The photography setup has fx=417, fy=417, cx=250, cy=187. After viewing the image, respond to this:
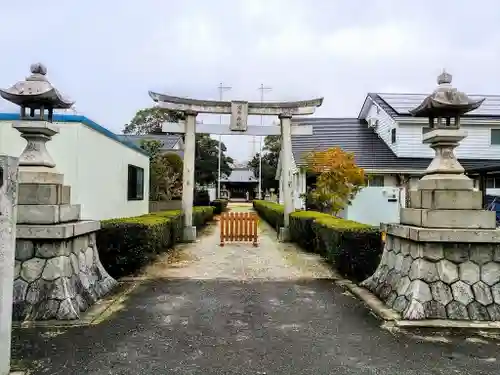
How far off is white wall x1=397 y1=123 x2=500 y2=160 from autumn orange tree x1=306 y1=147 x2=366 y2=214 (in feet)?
18.6

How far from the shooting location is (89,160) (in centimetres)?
939

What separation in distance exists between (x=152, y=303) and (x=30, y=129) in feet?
8.84

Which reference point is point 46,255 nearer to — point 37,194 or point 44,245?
point 44,245

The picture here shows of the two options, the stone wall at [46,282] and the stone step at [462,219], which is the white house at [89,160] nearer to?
the stone wall at [46,282]

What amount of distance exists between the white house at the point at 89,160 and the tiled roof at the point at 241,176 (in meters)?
41.7

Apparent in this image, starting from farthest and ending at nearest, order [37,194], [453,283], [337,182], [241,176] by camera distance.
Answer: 1. [241,176]
2. [337,182]
3. [37,194]
4. [453,283]

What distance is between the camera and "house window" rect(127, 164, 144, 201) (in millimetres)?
12791

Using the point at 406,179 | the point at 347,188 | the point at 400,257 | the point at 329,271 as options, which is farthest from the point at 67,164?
the point at 406,179

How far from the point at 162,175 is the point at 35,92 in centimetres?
1432

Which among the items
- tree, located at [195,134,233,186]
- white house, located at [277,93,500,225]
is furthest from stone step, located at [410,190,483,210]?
tree, located at [195,134,233,186]

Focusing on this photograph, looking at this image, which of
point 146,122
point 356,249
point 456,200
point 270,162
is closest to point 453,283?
point 456,200

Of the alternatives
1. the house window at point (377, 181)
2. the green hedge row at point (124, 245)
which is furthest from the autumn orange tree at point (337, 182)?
the green hedge row at point (124, 245)

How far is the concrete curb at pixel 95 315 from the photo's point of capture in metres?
4.46

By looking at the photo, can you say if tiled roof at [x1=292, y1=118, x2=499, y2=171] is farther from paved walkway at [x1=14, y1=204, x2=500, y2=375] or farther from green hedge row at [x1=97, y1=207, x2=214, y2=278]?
paved walkway at [x1=14, y1=204, x2=500, y2=375]
